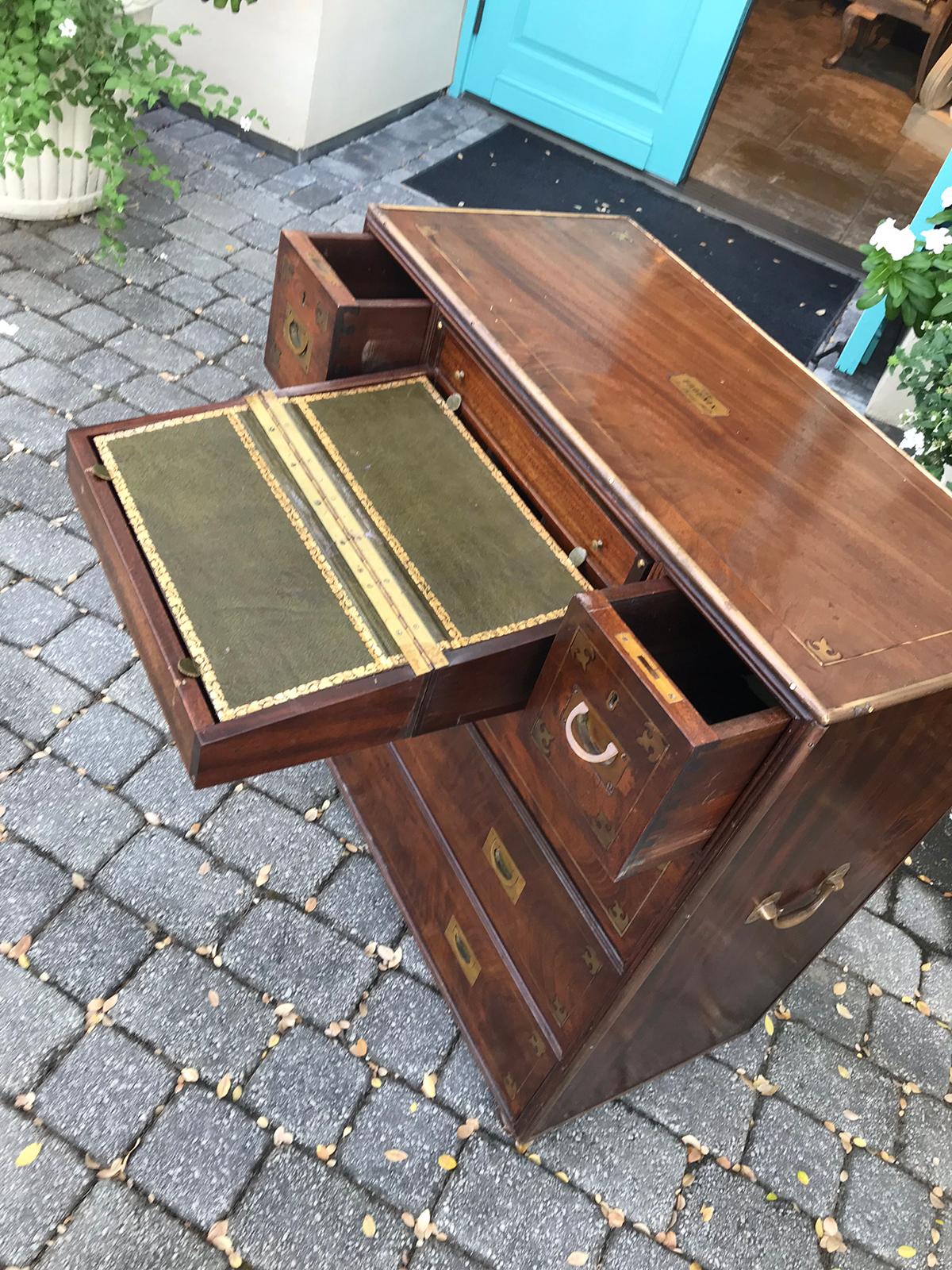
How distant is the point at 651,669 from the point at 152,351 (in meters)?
2.58

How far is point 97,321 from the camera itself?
10.6 ft

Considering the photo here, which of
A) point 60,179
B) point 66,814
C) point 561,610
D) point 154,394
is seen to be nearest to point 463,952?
point 561,610

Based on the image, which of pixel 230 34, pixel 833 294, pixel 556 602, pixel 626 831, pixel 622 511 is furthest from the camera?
pixel 833 294

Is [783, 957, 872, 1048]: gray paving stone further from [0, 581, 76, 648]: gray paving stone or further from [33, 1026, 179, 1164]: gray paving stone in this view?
[0, 581, 76, 648]: gray paving stone

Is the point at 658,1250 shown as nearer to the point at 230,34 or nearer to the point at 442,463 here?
the point at 442,463

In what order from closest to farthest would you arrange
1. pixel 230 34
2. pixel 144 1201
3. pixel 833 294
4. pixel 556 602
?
pixel 556 602 < pixel 144 1201 < pixel 230 34 < pixel 833 294

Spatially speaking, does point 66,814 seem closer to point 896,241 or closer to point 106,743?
point 106,743

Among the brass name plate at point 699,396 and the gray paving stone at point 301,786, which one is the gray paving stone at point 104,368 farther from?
the brass name plate at point 699,396

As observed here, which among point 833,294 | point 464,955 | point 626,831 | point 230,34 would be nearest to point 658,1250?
point 464,955

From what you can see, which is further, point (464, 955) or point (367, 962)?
point (367, 962)

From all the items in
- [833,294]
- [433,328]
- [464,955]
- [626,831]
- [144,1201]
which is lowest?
[144,1201]

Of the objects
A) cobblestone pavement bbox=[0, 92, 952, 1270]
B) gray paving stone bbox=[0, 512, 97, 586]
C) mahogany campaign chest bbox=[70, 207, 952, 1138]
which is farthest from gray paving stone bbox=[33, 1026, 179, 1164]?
gray paving stone bbox=[0, 512, 97, 586]

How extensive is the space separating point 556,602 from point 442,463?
0.36 m

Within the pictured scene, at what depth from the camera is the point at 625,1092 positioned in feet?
6.39
